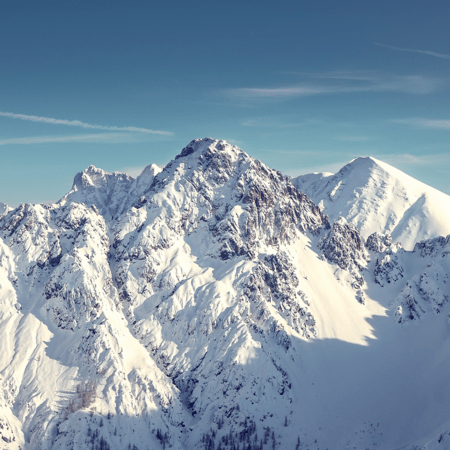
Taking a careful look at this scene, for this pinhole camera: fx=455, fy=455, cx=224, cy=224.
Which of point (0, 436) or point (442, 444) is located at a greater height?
point (0, 436)

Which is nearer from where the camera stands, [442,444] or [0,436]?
[442,444]
